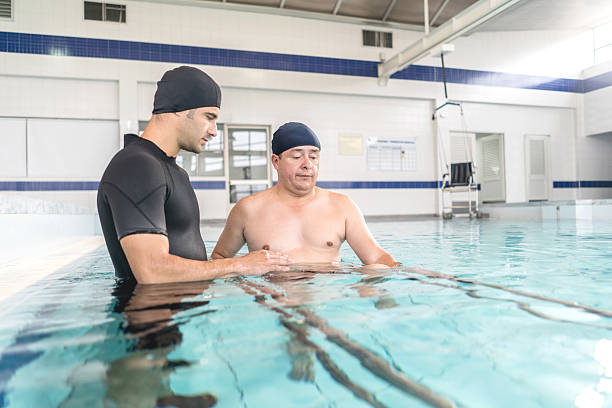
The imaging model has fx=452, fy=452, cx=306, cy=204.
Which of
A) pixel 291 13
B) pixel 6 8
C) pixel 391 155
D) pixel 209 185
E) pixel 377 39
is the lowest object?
pixel 209 185

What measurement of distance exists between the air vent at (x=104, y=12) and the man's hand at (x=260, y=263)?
27.2 ft

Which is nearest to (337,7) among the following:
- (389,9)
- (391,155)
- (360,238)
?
(389,9)

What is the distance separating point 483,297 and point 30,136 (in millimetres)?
8884

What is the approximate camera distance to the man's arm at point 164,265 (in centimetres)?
162


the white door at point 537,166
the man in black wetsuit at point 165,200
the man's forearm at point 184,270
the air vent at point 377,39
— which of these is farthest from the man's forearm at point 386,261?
the white door at point 537,166

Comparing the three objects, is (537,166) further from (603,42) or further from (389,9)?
(389,9)

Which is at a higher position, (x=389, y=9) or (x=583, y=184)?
(x=389, y=9)

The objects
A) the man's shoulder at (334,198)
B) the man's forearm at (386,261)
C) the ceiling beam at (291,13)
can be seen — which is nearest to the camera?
the man's forearm at (386,261)

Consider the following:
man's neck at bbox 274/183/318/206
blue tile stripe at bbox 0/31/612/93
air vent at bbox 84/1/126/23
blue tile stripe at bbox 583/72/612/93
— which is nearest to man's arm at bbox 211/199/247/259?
man's neck at bbox 274/183/318/206

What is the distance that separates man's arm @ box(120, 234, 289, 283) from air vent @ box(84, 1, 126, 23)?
8.31 meters

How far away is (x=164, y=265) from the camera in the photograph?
1.65 meters

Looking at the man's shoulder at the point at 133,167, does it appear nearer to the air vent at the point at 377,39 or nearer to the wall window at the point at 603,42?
the air vent at the point at 377,39

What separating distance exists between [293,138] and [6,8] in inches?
327

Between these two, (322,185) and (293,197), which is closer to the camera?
(293,197)
